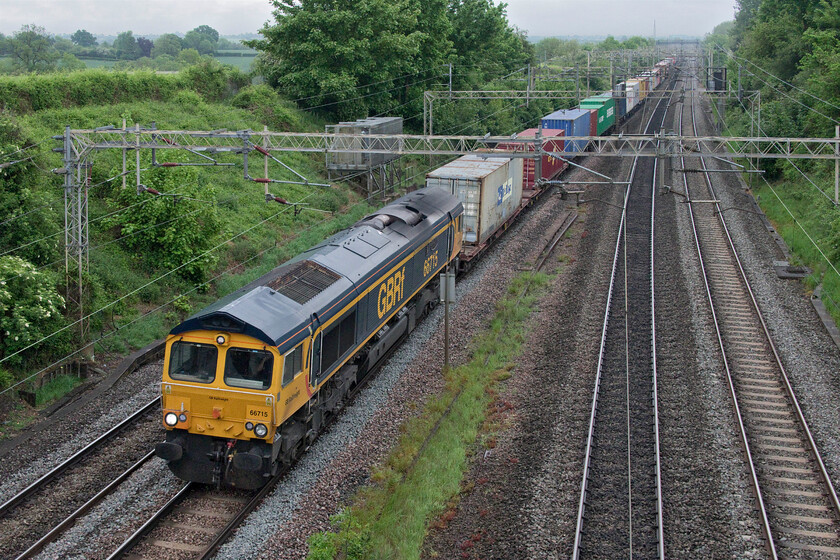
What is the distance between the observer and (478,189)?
26.1 m

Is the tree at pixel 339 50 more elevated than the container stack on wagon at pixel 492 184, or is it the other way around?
the tree at pixel 339 50

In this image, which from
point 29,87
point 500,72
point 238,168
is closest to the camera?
point 29,87

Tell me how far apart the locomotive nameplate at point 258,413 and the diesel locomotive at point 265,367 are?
16 millimetres

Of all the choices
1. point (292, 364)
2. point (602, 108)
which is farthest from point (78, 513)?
point (602, 108)

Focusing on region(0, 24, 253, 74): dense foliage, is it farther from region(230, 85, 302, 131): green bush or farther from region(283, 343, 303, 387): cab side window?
region(283, 343, 303, 387): cab side window

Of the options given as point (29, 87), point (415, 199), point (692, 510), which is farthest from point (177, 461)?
point (29, 87)

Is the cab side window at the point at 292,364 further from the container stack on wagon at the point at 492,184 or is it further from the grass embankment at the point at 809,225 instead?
the grass embankment at the point at 809,225

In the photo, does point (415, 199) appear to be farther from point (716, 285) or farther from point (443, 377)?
point (716, 285)

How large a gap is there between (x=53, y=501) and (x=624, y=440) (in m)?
10.4

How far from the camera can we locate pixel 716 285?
82.0 ft

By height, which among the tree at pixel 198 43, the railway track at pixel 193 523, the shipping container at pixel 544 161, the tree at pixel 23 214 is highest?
the tree at pixel 198 43

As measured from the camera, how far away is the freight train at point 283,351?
12523 millimetres

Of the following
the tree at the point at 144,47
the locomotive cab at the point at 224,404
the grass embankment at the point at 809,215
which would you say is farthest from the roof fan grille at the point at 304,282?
the tree at the point at 144,47

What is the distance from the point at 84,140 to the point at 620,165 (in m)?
36.4
